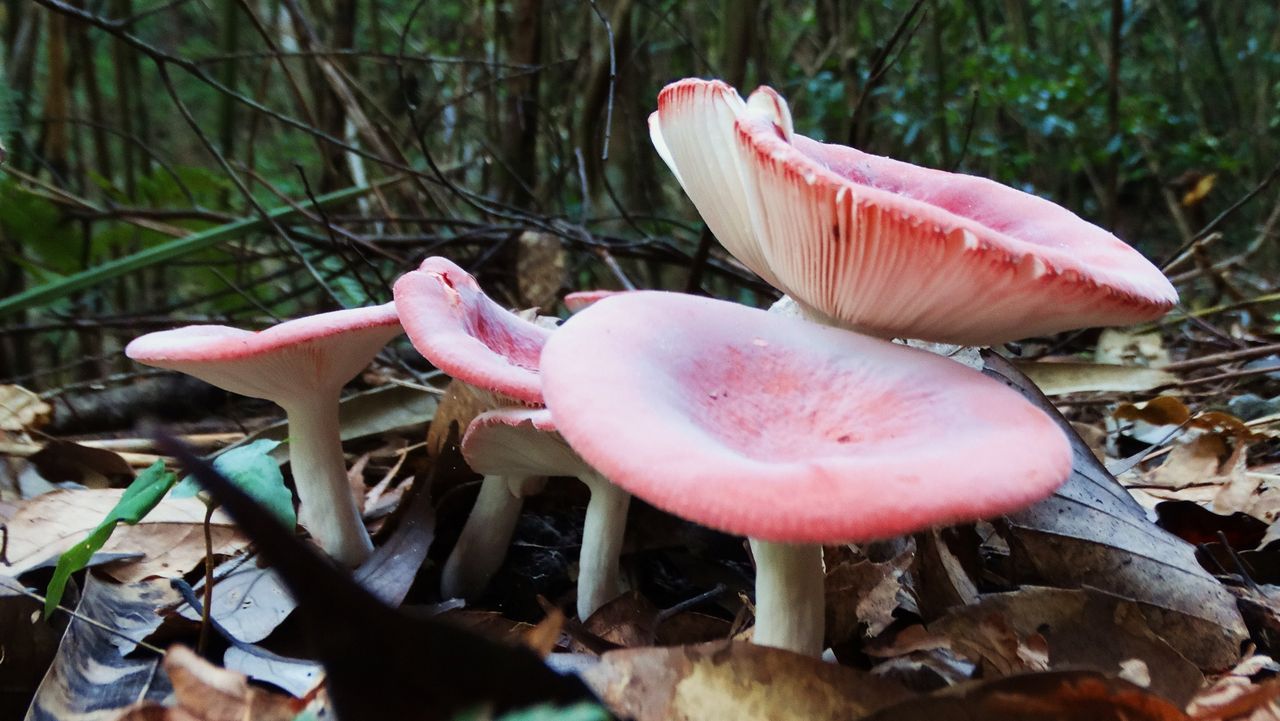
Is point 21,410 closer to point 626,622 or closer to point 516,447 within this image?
point 516,447

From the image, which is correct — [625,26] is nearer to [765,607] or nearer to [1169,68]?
[765,607]

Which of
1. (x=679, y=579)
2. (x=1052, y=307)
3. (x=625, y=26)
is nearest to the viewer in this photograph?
(x=1052, y=307)

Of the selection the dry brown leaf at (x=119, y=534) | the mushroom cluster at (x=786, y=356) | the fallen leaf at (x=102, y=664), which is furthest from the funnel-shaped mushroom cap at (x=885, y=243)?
the dry brown leaf at (x=119, y=534)

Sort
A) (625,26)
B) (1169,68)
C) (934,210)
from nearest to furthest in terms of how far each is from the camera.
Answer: (934,210) < (625,26) < (1169,68)

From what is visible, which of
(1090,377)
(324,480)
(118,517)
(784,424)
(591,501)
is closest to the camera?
(784,424)

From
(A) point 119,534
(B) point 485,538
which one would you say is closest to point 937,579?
(B) point 485,538

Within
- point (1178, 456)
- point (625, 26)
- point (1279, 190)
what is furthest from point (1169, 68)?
point (1178, 456)

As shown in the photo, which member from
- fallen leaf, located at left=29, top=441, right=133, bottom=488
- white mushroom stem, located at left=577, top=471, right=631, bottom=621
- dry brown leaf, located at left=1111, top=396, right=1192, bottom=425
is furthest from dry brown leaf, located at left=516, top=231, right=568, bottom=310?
dry brown leaf, located at left=1111, top=396, right=1192, bottom=425

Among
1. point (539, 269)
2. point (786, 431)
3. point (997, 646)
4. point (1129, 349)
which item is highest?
point (786, 431)
